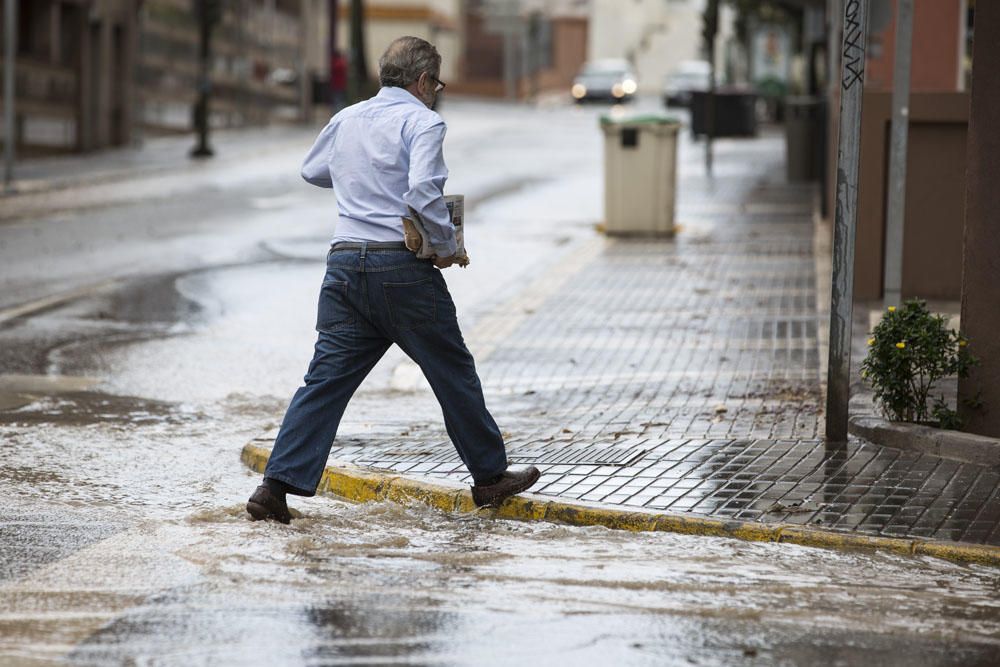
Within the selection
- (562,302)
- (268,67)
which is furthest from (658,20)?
(562,302)

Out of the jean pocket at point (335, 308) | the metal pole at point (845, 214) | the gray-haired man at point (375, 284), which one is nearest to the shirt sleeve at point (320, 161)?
the gray-haired man at point (375, 284)

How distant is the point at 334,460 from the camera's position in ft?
25.8

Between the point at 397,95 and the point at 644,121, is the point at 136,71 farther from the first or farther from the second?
the point at 397,95

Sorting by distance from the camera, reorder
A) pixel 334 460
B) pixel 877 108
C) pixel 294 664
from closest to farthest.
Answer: pixel 294 664, pixel 334 460, pixel 877 108

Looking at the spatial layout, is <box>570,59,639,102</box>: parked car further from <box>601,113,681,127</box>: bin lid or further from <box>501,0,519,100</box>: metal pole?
<box>601,113,681,127</box>: bin lid

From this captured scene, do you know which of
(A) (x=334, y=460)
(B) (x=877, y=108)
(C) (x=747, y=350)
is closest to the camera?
(A) (x=334, y=460)

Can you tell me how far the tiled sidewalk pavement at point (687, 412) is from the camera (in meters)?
7.06

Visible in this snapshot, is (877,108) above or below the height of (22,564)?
above

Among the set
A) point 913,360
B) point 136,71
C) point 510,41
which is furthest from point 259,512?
point 510,41

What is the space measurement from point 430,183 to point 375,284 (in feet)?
1.54

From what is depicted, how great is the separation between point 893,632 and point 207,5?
29719 mm

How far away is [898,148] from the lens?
1020cm

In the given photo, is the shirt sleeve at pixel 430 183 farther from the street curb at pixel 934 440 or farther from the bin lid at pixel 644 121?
the bin lid at pixel 644 121

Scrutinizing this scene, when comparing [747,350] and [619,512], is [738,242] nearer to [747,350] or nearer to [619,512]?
[747,350]
